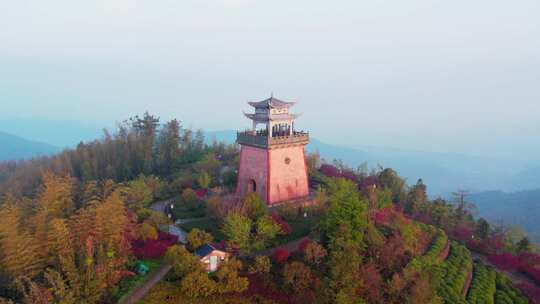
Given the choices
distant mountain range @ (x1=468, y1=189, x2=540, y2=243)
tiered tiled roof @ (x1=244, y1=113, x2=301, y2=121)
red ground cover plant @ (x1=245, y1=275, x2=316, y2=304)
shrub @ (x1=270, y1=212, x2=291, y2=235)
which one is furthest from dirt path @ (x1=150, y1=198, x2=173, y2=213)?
distant mountain range @ (x1=468, y1=189, x2=540, y2=243)

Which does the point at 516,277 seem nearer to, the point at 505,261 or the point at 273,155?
the point at 505,261

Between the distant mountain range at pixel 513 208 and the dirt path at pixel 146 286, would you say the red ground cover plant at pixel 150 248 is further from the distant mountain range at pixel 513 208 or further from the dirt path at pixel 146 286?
the distant mountain range at pixel 513 208

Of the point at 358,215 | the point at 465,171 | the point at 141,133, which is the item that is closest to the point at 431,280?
the point at 358,215

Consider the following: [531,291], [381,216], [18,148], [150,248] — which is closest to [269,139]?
[381,216]

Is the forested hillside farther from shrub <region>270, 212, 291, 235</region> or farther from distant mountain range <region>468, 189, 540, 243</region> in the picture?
distant mountain range <region>468, 189, 540, 243</region>

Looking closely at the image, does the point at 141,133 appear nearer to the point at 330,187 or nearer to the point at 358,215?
the point at 330,187

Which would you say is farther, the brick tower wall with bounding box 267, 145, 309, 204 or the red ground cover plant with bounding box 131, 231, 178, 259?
the brick tower wall with bounding box 267, 145, 309, 204
